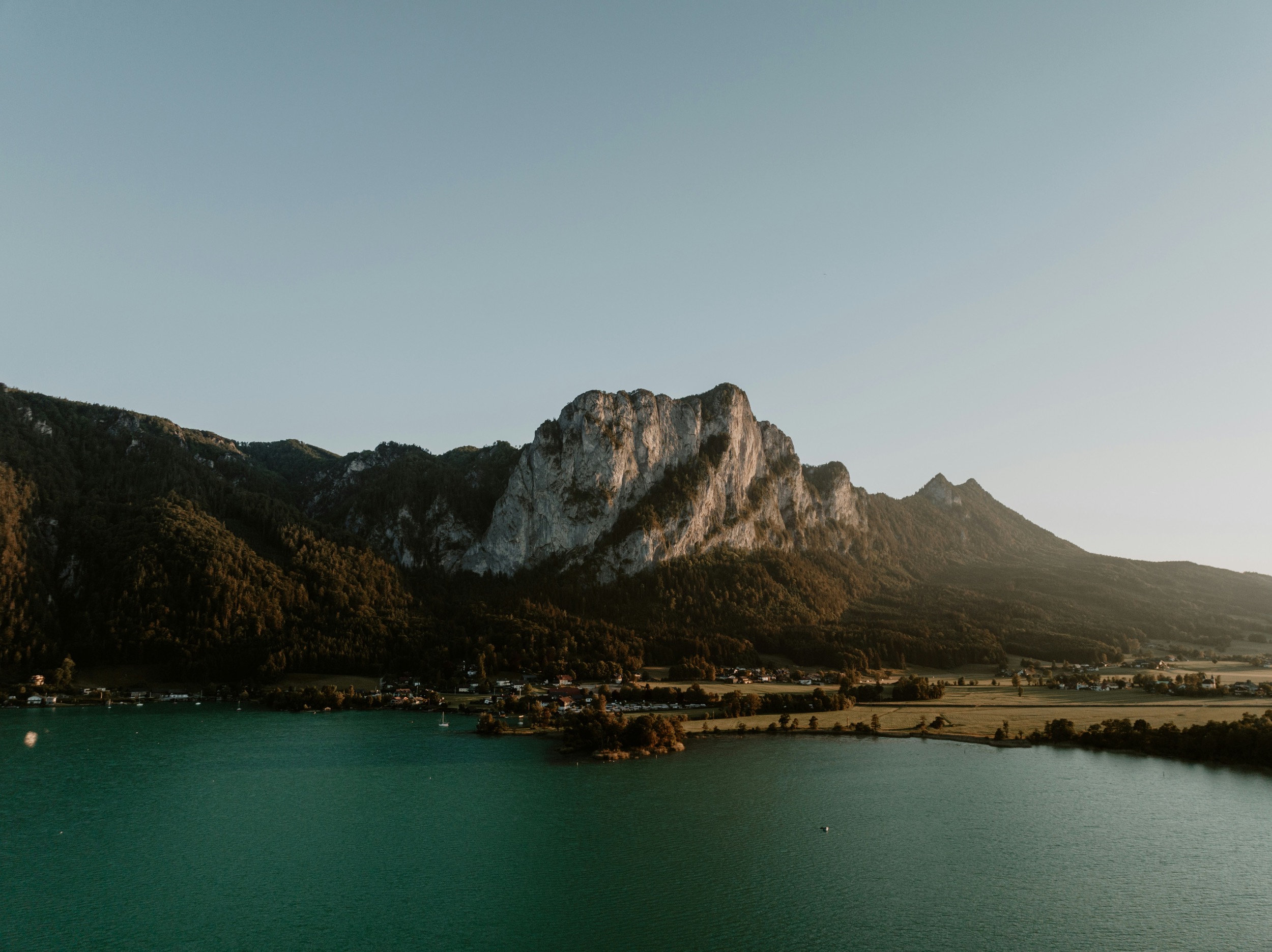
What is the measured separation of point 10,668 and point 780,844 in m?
186

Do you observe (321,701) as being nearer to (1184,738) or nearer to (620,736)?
(620,736)

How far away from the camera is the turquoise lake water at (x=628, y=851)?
1988 inches

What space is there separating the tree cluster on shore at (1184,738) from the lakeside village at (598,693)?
4173cm

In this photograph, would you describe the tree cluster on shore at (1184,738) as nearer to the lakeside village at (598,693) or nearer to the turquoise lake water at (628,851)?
the turquoise lake water at (628,851)

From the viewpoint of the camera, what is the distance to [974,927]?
166 ft

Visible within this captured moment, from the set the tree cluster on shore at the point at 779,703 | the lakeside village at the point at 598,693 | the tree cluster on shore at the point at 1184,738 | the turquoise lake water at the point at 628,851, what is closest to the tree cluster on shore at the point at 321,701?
the lakeside village at the point at 598,693

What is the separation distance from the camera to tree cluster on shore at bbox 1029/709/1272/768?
97375 millimetres

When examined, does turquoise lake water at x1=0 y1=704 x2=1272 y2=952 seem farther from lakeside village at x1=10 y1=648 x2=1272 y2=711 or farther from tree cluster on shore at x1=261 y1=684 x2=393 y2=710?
tree cluster on shore at x1=261 y1=684 x2=393 y2=710

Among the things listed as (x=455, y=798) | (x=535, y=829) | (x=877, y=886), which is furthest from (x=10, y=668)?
(x=877, y=886)

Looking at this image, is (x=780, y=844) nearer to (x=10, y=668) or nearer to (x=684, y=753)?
(x=684, y=753)

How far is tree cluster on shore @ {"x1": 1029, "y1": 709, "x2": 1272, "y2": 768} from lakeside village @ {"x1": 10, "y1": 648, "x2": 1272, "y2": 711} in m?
41.7

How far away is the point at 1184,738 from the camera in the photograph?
104062 millimetres

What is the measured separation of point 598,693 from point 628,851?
93.5 m

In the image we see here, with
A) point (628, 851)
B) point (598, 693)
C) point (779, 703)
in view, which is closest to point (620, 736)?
point (628, 851)
